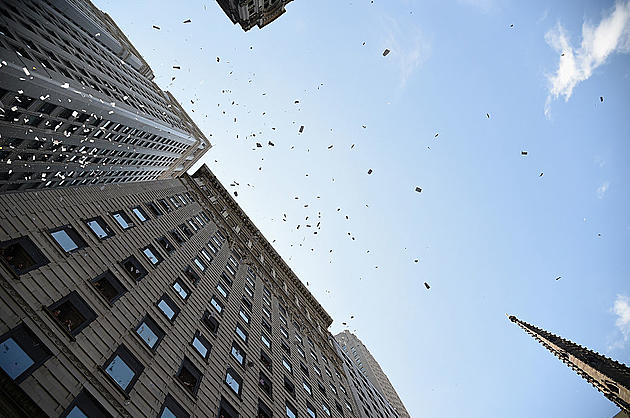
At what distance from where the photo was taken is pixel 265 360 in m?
25.3

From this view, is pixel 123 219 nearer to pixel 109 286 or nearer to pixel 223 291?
pixel 109 286

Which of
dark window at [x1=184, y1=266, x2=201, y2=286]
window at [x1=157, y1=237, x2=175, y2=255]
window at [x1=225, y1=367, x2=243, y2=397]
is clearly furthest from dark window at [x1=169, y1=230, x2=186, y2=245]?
window at [x1=225, y1=367, x2=243, y2=397]

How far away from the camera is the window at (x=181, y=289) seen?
2234cm

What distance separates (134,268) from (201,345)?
19.8 feet

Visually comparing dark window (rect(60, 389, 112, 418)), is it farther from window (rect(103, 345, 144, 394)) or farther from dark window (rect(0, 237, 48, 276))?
dark window (rect(0, 237, 48, 276))

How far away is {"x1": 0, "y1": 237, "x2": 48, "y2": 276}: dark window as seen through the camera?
13.3 m

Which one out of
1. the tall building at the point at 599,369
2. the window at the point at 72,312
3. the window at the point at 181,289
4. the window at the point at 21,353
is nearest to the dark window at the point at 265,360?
the window at the point at 181,289

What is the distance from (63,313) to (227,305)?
14540 millimetres

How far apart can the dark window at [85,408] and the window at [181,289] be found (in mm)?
10491

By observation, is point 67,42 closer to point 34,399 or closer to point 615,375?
point 34,399

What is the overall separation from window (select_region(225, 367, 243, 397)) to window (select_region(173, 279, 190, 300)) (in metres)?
5.73

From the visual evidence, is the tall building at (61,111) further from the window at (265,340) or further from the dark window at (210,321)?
the window at (265,340)

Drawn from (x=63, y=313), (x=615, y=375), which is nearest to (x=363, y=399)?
(x=63, y=313)

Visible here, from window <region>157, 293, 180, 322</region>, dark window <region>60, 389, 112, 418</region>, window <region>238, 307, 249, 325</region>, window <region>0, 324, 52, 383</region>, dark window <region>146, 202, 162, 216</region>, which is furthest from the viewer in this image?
dark window <region>146, 202, 162, 216</region>
